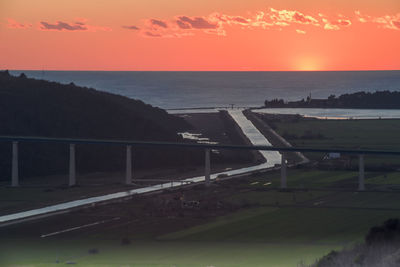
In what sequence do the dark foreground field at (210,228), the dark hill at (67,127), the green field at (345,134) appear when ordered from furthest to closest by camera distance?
the green field at (345,134) < the dark hill at (67,127) < the dark foreground field at (210,228)

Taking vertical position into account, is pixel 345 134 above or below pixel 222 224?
above

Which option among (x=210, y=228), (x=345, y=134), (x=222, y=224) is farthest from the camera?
(x=345, y=134)

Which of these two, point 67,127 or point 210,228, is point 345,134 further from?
point 210,228

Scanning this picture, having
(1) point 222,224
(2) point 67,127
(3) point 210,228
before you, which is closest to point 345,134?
(2) point 67,127

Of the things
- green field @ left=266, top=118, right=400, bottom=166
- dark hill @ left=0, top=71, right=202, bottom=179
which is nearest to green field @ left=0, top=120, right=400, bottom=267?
dark hill @ left=0, top=71, right=202, bottom=179

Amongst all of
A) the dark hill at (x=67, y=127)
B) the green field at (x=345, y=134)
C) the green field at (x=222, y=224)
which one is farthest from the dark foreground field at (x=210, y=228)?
the green field at (x=345, y=134)

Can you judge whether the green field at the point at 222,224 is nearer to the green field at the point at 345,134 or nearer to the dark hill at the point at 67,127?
the dark hill at the point at 67,127
